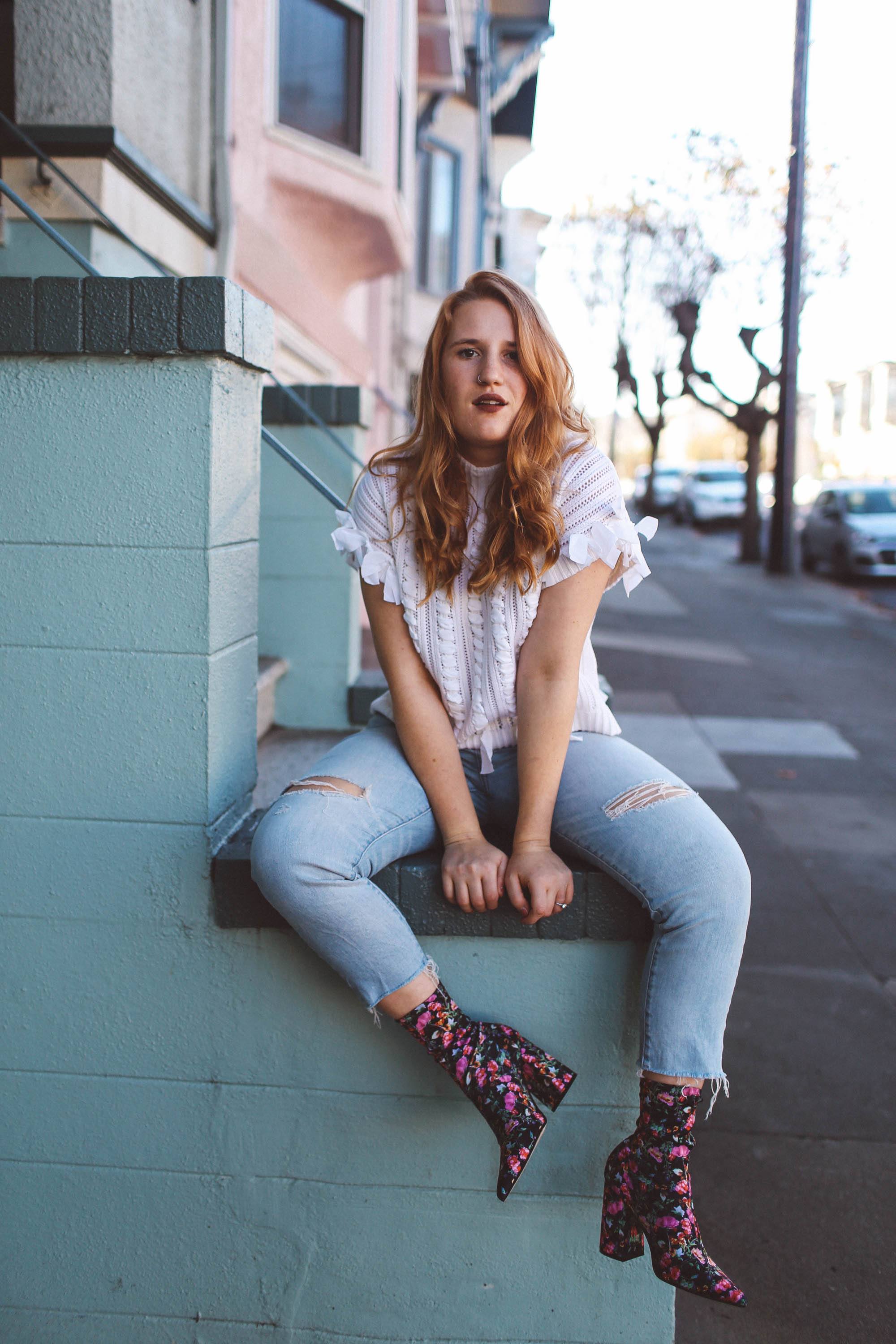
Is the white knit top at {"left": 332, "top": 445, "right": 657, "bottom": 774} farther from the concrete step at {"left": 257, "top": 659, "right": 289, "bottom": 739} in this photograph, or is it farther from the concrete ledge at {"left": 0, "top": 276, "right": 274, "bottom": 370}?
the concrete step at {"left": 257, "top": 659, "right": 289, "bottom": 739}

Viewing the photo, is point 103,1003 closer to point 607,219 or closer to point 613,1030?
point 613,1030

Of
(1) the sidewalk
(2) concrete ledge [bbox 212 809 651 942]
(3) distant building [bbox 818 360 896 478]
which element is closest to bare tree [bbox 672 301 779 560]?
(1) the sidewalk

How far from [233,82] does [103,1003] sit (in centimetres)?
436

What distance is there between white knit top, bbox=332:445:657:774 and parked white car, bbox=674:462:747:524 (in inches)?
1042

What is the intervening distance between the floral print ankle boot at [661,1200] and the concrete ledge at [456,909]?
27cm

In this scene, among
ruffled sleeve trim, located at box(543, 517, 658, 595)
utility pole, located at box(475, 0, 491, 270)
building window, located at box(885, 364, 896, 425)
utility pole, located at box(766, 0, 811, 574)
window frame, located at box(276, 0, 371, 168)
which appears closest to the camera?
ruffled sleeve trim, located at box(543, 517, 658, 595)

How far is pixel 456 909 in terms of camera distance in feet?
6.56

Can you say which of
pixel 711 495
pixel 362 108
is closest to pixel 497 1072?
pixel 362 108

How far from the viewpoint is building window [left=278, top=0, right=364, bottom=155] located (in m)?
6.61

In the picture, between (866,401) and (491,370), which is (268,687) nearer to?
(491,370)

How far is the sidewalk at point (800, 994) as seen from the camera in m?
2.34

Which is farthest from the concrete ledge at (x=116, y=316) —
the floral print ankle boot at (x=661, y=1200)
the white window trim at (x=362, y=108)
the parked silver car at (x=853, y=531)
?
the parked silver car at (x=853, y=531)

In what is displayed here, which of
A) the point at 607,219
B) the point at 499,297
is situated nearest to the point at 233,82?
the point at 499,297

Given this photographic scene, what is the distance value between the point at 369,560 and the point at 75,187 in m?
2.24
